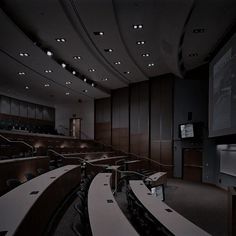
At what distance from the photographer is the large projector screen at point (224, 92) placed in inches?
→ 215

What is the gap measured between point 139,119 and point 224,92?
5763 millimetres

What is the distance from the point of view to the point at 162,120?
10703 millimetres

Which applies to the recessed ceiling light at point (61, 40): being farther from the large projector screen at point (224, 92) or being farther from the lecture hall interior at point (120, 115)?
the large projector screen at point (224, 92)

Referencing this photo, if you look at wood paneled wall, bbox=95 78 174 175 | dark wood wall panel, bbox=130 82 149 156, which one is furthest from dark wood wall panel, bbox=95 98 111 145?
dark wood wall panel, bbox=130 82 149 156

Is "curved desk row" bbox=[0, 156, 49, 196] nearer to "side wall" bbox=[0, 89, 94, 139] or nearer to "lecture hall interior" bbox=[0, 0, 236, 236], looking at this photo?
"lecture hall interior" bbox=[0, 0, 236, 236]

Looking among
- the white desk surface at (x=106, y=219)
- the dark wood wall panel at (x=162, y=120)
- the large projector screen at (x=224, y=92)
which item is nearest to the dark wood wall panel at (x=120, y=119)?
the dark wood wall panel at (x=162, y=120)

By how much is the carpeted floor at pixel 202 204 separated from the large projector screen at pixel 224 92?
1733 mm

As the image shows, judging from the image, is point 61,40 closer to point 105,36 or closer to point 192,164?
point 105,36

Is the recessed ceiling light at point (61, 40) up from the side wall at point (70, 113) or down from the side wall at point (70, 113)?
up

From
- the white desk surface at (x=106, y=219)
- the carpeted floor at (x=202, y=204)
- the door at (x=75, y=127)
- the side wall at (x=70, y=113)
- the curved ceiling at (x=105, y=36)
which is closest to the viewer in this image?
the white desk surface at (x=106, y=219)

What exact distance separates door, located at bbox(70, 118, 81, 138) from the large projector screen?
794 centimetres

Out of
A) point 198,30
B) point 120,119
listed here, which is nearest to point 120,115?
point 120,119

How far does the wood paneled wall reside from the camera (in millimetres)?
10555

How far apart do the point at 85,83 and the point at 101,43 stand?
3.30 meters
